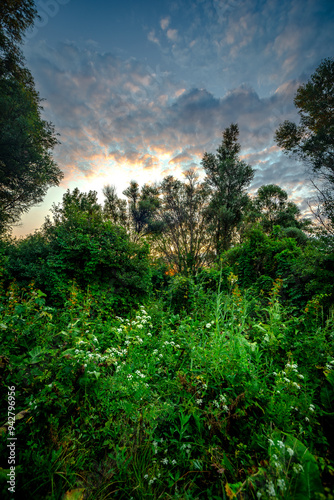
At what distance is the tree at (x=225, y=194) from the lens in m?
14.8

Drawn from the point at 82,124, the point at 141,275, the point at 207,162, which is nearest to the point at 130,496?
the point at 141,275

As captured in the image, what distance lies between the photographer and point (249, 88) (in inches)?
334

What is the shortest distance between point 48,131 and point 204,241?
43.0ft

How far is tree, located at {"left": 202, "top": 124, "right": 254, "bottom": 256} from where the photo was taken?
14.8m

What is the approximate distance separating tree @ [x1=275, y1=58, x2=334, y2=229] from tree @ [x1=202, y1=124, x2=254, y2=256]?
3.85m

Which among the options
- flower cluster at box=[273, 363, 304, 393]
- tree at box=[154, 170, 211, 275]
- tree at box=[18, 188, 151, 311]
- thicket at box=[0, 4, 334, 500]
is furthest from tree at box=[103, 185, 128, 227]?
flower cluster at box=[273, 363, 304, 393]

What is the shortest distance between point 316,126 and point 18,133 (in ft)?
52.6

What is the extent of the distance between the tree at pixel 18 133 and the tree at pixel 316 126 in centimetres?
1472

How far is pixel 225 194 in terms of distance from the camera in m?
15.3

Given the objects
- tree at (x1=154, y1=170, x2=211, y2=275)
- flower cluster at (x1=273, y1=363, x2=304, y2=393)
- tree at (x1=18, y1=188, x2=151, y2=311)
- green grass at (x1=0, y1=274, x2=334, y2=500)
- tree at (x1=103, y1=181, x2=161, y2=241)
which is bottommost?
green grass at (x1=0, y1=274, x2=334, y2=500)

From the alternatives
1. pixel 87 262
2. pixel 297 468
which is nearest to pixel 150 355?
pixel 297 468

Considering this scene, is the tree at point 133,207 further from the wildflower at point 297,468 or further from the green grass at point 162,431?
the wildflower at point 297,468

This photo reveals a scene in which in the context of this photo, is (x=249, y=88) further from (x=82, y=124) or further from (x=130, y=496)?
(x=130, y=496)

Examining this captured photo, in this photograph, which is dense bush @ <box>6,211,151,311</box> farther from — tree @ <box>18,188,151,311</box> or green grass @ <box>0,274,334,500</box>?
green grass @ <box>0,274,334,500</box>
